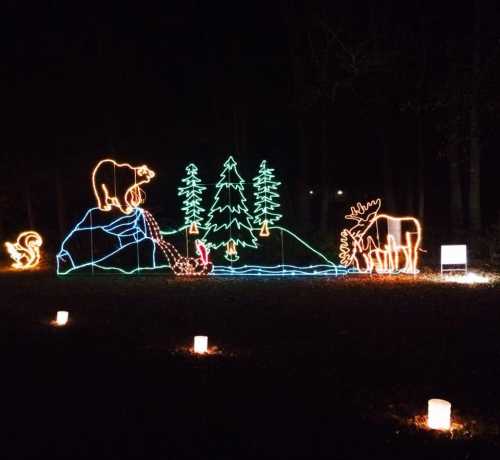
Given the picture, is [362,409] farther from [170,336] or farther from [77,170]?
[77,170]

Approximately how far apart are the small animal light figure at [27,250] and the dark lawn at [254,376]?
24.6 feet

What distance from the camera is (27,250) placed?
19.0m

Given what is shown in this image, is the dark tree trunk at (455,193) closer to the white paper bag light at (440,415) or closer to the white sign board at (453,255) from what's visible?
the white sign board at (453,255)

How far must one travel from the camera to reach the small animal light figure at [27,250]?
61.8 feet

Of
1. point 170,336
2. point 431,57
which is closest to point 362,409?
point 170,336

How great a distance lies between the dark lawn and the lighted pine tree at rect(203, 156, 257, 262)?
5.18m

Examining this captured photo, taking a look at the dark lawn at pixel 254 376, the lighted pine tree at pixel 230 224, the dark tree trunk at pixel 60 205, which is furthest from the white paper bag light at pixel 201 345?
the dark tree trunk at pixel 60 205

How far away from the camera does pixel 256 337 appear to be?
8422mm

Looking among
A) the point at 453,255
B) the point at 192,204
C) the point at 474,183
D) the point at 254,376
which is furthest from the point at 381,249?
the point at 254,376

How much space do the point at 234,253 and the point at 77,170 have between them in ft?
32.5

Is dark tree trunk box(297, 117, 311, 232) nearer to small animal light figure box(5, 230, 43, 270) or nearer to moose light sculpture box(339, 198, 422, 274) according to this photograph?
moose light sculpture box(339, 198, 422, 274)

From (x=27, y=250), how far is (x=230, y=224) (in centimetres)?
656

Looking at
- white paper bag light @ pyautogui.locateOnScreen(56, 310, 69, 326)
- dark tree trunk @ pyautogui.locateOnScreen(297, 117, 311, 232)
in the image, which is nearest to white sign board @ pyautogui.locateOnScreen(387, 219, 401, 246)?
dark tree trunk @ pyautogui.locateOnScreen(297, 117, 311, 232)

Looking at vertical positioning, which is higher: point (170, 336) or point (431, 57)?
point (431, 57)
